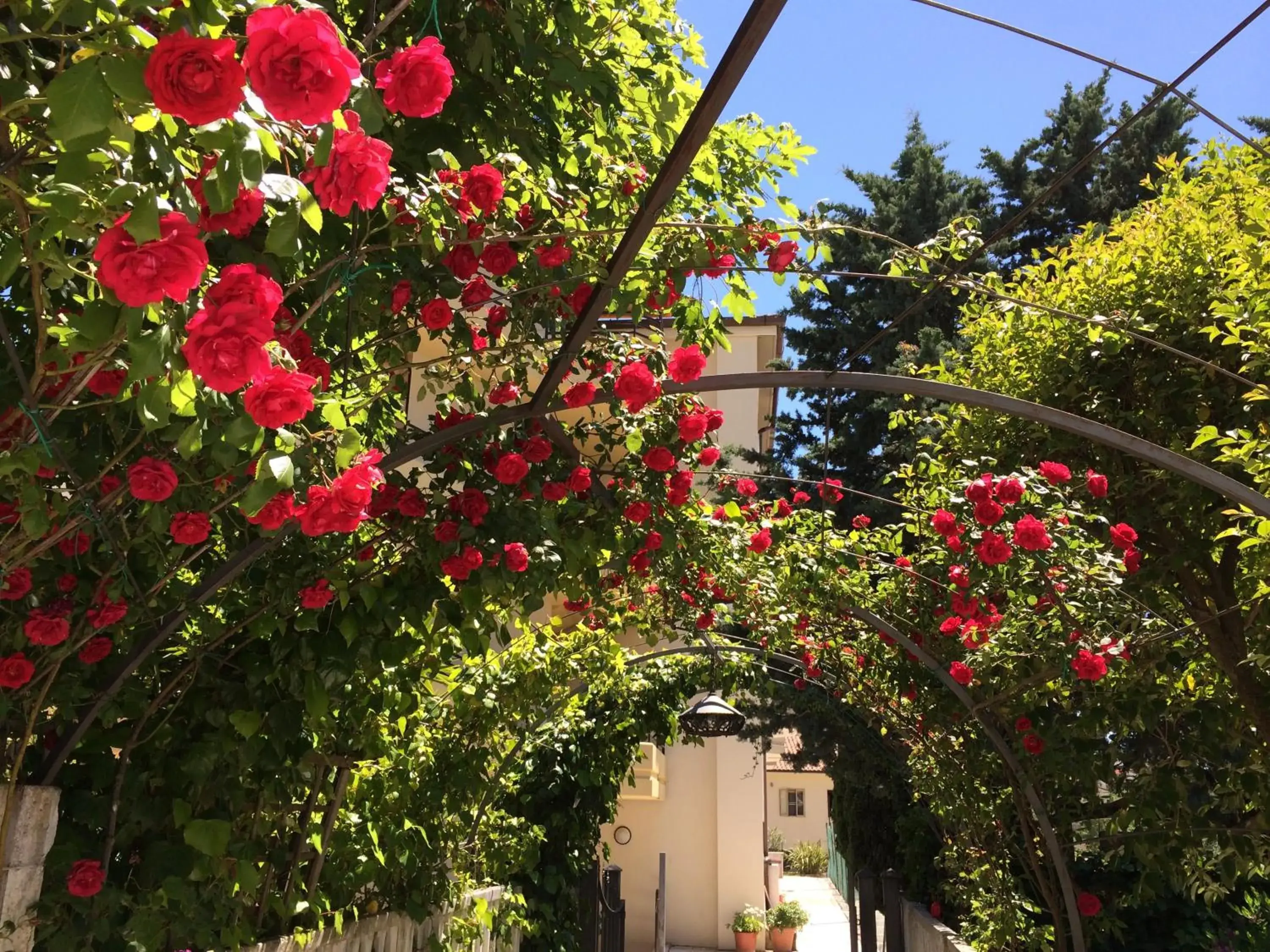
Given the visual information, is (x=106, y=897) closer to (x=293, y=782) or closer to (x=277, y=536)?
(x=293, y=782)

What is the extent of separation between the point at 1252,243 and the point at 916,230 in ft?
26.4

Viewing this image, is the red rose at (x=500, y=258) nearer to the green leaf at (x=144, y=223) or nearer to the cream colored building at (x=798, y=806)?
the green leaf at (x=144, y=223)

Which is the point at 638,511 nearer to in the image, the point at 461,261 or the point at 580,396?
the point at 580,396

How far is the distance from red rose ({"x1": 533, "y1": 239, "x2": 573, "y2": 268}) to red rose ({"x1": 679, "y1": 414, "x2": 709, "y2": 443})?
80 centimetres

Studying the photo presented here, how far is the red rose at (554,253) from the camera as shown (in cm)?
221

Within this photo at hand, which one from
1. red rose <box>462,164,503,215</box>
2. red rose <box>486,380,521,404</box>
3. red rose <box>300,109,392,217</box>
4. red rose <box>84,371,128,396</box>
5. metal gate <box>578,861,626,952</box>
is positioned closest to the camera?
red rose <box>300,109,392,217</box>

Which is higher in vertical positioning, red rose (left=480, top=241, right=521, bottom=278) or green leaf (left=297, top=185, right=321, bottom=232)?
red rose (left=480, top=241, right=521, bottom=278)

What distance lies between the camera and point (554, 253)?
2213 millimetres

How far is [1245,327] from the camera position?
108 inches

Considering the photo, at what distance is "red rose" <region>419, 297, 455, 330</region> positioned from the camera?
7.04 feet

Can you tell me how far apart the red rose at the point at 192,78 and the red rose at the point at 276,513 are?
768 millimetres

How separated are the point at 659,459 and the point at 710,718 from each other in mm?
3974

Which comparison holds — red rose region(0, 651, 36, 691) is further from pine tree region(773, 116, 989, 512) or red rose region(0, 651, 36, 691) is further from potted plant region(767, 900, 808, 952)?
potted plant region(767, 900, 808, 952)

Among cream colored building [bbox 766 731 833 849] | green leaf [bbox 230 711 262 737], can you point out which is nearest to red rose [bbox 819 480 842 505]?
green leaf [bbox 230 711 262 737]
